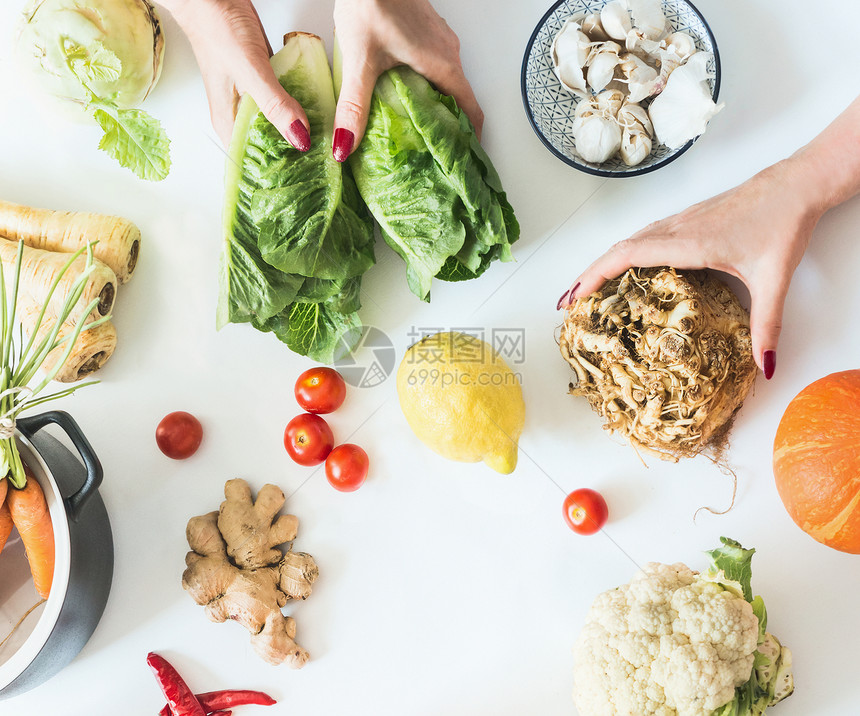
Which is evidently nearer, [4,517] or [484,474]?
[4,517]

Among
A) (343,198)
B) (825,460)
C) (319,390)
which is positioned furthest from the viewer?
(319,390)

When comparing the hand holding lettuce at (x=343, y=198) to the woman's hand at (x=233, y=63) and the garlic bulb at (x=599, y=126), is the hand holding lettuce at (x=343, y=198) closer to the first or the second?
the woman's hand at (x=233, y=63)

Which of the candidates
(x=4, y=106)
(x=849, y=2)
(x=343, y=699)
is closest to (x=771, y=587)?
(x=343, y=699)

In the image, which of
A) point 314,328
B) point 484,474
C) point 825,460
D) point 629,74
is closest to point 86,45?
point 314,328

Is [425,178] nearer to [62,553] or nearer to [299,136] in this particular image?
[299,136]

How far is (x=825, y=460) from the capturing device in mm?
1070

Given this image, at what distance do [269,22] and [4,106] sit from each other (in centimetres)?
62

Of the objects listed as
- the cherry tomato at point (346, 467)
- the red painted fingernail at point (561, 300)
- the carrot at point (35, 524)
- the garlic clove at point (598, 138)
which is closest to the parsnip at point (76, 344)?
the carrot at point (35, 524)

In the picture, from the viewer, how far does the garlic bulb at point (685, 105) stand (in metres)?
1.15

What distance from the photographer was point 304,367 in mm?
1360

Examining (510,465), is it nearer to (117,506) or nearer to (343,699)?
(343,699)

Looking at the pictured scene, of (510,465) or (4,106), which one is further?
(4,106)

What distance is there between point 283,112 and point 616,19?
634 mm

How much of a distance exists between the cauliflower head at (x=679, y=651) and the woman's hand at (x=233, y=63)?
3.28ft
